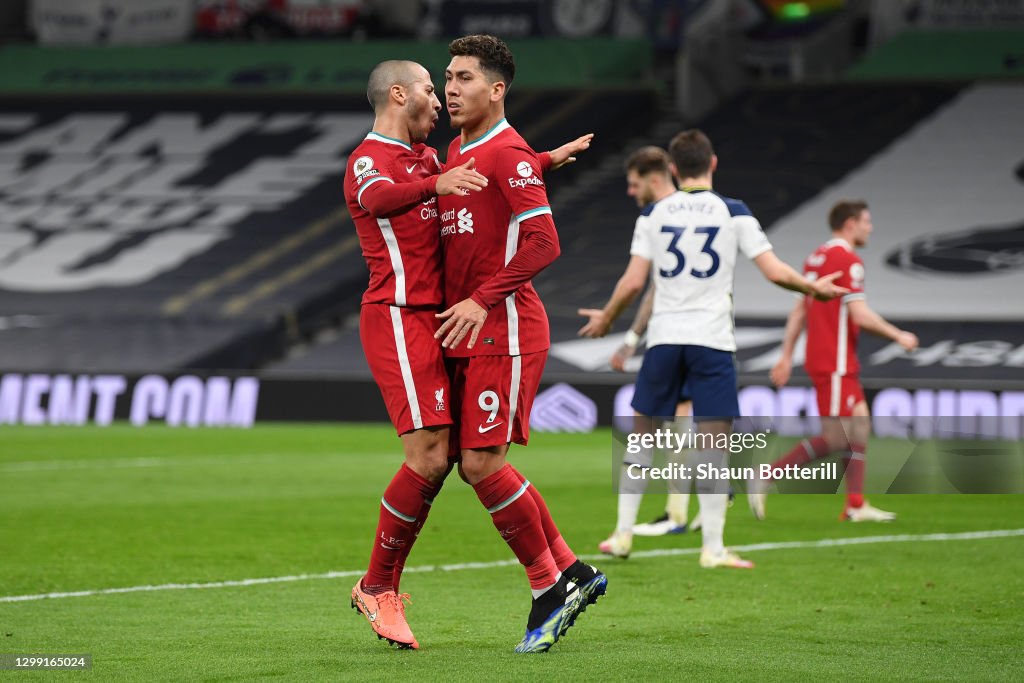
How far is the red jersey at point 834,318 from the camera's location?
10203mm

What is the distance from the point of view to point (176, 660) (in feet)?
17.4

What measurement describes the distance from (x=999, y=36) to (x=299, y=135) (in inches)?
508

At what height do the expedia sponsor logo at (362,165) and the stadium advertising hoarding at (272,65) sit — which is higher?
the expedia sponsor logo at (362,165)

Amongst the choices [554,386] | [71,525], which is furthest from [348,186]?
[554,386]

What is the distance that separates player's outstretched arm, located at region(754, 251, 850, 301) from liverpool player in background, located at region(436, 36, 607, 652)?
5.78ft

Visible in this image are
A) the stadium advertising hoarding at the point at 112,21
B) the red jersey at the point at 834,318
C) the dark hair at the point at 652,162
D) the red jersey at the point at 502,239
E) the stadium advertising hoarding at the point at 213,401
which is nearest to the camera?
the red jersey at the point at 502,239

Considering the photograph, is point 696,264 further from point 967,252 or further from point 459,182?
point 967,252

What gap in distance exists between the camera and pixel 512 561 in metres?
8.32

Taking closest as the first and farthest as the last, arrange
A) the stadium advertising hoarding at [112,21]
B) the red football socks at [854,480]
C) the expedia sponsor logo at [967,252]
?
the red football socks at [854,480], the expedia sponsor logo at [967,252], the stadium advertising hoarding at [112,21]

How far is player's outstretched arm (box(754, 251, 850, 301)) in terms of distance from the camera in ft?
22.8

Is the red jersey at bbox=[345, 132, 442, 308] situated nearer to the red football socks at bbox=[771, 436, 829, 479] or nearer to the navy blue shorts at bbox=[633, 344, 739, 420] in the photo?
the navy blue shorts at bbox=[633, 344, 739, 420]

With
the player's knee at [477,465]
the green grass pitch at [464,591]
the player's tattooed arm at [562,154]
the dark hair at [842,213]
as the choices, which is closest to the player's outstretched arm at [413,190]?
the player's tattooed arm at [562,154]

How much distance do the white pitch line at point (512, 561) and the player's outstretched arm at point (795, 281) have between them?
1842 mm

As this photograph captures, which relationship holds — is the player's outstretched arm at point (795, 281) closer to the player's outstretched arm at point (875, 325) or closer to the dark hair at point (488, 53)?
the dark hair at point (488, 53)
